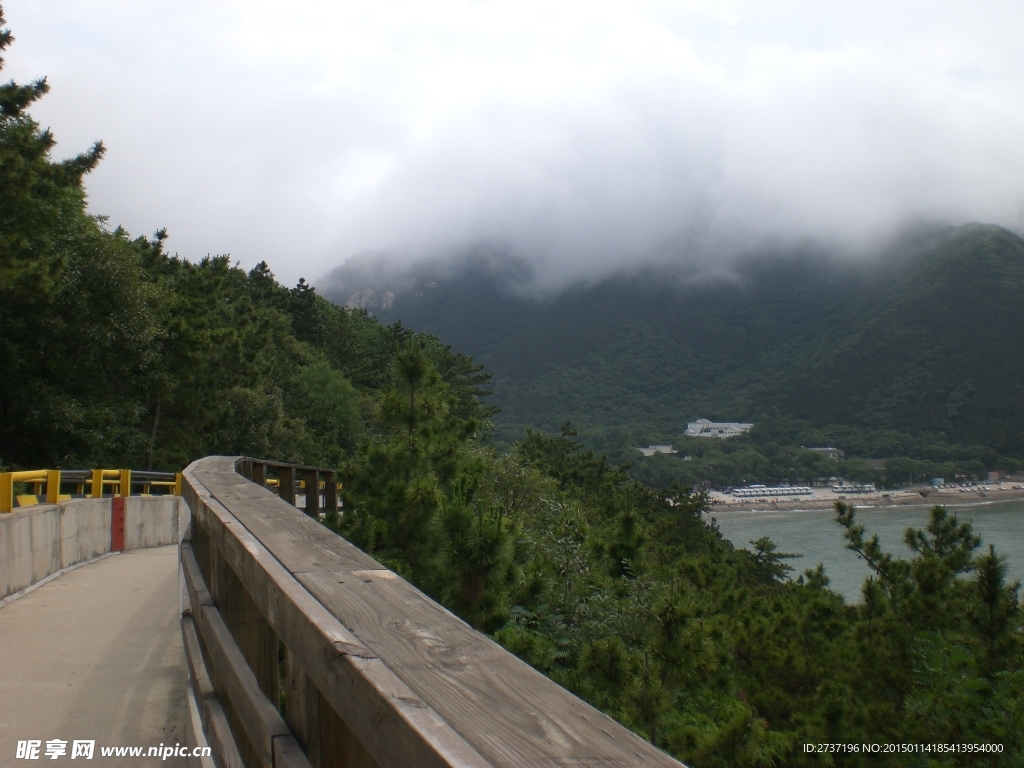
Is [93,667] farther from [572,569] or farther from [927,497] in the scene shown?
[927,497]

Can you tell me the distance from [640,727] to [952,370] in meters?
100

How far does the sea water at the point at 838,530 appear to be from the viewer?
33497 millimetres

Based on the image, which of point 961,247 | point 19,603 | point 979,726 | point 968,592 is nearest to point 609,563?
point 968,592

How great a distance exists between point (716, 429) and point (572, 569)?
368 feet

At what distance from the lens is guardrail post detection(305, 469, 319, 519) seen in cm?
954

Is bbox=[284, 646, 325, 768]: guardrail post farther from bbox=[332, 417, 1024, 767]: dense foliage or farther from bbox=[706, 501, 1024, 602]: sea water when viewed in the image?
bbox=[706, 501, 1024, 602]: sea water

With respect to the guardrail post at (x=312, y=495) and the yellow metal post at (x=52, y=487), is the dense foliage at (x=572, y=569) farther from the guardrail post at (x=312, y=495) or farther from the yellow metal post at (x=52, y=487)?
the yellow metal post at (x=52, y=487)

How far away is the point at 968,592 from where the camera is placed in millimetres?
10164

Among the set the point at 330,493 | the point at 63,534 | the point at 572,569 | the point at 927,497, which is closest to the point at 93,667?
the point at 63,534

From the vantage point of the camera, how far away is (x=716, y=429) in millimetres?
119938

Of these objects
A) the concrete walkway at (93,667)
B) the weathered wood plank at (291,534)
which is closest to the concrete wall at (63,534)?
the concrete walkway at (93,667)

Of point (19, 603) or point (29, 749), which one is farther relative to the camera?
point (19, 603)

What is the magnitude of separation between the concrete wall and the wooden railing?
360 centimetres

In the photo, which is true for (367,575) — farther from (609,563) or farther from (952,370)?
(952,370)
